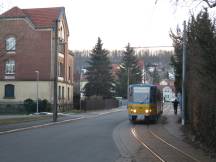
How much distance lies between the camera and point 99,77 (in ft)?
298

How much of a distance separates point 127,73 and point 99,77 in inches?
791

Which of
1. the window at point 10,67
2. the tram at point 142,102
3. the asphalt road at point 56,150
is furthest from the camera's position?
the window at point 10,67

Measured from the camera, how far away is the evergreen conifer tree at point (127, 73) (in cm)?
11181

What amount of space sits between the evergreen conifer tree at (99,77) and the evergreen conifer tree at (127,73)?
54.5 feet

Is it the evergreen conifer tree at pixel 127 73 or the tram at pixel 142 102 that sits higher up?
the evergreen conifer tree at pixel 127 73

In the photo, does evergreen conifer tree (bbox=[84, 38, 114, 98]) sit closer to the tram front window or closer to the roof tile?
the roof tile

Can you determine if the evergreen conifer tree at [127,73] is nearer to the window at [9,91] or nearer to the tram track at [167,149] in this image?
the window at [9,91]

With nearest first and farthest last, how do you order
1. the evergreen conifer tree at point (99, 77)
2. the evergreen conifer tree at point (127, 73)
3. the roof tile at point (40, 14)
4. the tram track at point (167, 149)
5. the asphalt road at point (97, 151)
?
the asphalt road at point (97, 151)
the tram track at point (167, 149)
the roof tile at point (40, 14)
the evergreen conifer tree at point (99, 77)
the evergreen conifer tree at point (127, 73)

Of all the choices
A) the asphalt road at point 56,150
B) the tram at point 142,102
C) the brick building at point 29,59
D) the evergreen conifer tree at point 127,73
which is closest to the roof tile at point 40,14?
the brick building at point 29,59

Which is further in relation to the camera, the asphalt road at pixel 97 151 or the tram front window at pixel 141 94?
the tram front window at pixel 141 94

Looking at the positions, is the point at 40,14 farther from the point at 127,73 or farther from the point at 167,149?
the point at 167,149

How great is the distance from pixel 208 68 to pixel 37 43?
51714 mm

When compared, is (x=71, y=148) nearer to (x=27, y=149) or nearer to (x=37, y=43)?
(x=27, y=149)

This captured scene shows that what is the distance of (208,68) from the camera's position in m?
17.9
